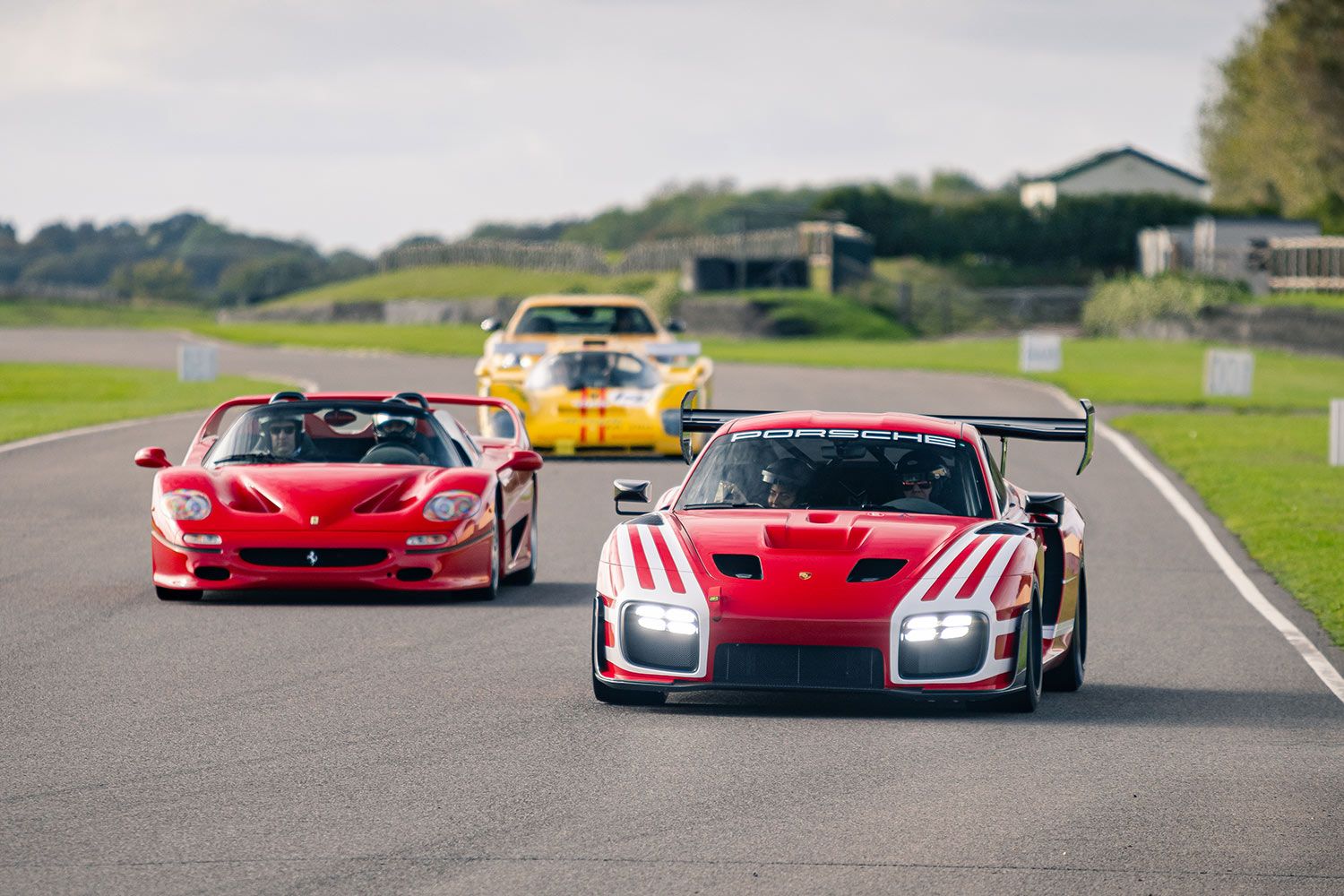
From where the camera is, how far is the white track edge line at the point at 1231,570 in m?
11.3

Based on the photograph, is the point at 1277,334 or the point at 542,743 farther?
the point at 1277,334

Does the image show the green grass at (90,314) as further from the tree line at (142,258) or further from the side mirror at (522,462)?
the side mirror at (522,462)

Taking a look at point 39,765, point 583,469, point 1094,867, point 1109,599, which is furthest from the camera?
point 583,469

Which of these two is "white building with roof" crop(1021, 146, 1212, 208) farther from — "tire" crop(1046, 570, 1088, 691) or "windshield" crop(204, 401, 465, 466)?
"tire" crop(1046, 570, 1088, 691)

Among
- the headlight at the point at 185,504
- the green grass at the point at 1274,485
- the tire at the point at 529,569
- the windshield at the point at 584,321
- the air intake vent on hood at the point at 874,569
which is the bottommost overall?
the green grass at the point at 1274,485

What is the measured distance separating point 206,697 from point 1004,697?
340cm

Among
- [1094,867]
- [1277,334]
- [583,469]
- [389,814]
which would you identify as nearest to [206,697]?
[389,814]

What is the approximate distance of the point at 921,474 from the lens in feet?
33.7

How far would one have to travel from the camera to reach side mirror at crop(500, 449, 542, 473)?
45.6ft

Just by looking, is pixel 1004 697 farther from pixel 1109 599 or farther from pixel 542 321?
pixel 542 321

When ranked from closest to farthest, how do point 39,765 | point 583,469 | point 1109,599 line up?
point 39,765, point 1109,599, point 583,469

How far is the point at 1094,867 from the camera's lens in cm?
660

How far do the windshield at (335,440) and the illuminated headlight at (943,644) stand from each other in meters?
5.42

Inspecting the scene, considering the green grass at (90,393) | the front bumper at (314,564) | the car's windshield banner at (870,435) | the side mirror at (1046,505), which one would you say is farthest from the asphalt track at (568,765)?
the green grass at (90,393)
